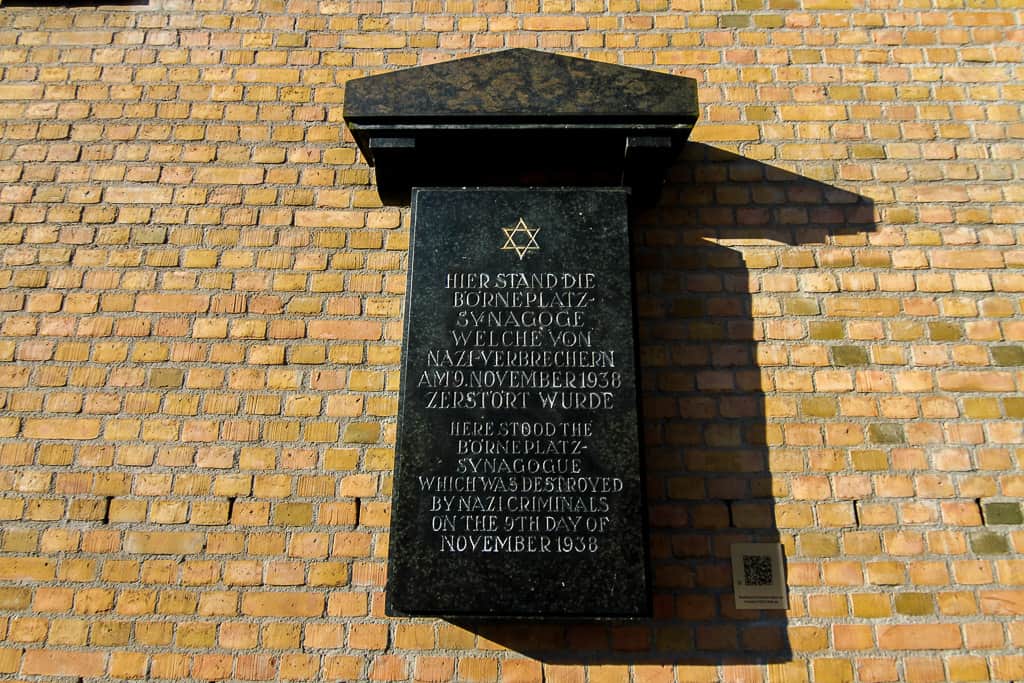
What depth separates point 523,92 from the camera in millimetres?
2631

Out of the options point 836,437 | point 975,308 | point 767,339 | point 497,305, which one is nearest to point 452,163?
point 497,305

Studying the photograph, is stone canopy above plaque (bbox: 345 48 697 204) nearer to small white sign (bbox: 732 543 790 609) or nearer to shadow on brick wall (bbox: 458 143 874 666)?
shadow on brick wall (bbox: 458 143 874 666)

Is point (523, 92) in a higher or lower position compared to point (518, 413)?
higher

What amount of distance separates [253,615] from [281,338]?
0.92 m

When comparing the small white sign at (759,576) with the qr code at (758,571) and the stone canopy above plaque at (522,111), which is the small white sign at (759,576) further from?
the stone canopy above plaque at (522,111)

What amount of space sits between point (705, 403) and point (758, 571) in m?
0.57

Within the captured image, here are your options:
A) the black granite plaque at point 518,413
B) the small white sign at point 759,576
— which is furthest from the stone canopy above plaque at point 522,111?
the small white sign at point 759,576

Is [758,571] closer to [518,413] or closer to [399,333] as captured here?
[518,413]

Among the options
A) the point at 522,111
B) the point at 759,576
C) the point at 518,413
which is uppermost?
the point at 522,111

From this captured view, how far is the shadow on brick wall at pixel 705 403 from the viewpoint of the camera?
7.62 feet

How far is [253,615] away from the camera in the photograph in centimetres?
234

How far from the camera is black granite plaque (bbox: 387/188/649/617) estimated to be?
223 cm

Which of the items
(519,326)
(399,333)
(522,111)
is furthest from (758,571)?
(522,111)

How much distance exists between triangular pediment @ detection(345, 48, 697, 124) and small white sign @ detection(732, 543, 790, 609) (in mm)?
1470
